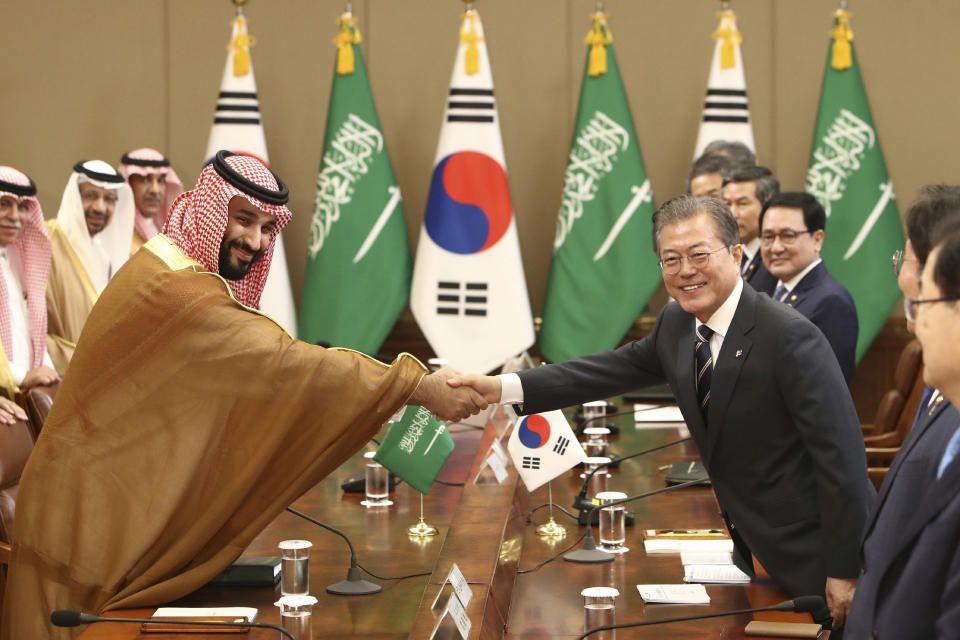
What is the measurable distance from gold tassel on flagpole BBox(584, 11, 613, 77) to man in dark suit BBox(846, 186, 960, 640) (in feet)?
15.4

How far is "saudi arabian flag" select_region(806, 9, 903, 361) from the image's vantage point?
6320 millimetres

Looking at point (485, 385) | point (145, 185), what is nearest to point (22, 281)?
point (145, 185)

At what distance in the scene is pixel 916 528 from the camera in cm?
164

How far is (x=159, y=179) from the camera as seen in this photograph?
254 inches

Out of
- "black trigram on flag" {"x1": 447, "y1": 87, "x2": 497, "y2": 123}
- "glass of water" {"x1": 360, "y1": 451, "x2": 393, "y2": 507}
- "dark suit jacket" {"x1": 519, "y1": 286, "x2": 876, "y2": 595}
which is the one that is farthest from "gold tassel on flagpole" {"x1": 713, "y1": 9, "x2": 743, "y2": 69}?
"dark suit jacket" {"x1": 519, "y1": 286, "x2": 876, "y2": 595}

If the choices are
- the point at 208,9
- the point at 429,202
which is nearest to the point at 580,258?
the point at 429,202

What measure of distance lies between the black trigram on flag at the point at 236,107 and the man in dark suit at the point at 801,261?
3.42 m

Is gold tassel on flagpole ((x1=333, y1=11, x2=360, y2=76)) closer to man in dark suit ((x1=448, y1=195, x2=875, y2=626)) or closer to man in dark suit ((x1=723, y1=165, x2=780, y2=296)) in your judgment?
man in dark suit ((x1=723, y1=165, x2=780, y2=296))

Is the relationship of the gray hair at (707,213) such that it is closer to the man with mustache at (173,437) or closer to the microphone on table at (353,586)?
the man with mustache at (173,437)

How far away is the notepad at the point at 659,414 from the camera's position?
454 cm

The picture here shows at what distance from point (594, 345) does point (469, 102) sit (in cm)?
162

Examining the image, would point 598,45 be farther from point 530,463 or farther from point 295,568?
point 295,568

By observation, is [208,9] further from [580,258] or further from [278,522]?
[278,522]

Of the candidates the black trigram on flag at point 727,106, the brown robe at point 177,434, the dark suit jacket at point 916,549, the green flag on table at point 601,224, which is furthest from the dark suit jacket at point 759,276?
the dark suit jacket at point 916,549
